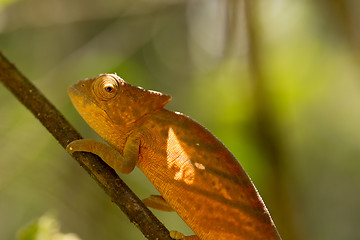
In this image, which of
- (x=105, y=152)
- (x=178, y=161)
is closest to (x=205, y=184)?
(x=178, y=161)

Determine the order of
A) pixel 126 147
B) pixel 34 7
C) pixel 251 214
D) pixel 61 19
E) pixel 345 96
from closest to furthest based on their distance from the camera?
pixel 251 214
pixel 126 147
pixel 61 19
pixel 34 7
pixel 345 96

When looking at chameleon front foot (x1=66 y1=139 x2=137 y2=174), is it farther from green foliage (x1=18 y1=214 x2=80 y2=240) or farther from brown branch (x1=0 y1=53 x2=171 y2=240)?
green foliage (x1=18 y1=214 x2=80 y2=240)

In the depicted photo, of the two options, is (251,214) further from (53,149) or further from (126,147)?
(53,149)

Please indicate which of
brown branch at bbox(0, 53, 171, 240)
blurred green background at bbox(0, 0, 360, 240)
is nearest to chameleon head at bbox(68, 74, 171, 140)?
brown branch at bbox(0, 53, 171, 240)

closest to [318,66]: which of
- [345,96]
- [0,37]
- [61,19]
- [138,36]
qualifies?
[345,96]

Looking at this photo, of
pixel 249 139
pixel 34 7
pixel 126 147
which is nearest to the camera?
pixel 126 147

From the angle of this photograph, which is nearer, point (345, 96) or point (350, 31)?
point (350, 31)

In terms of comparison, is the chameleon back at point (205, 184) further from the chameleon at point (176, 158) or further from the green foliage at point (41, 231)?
the green foliage at point (41, 231)

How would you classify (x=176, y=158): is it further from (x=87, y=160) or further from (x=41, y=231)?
(x=41, y=231)

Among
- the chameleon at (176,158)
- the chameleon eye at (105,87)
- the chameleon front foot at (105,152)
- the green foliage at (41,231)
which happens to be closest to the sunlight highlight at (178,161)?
the chameleon at (176,158)
